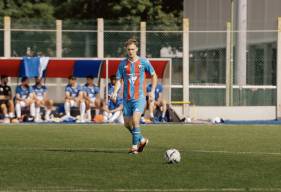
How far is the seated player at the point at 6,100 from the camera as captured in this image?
30750mm

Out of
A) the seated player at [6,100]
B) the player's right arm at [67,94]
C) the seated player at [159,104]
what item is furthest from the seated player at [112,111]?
the seated player at [6,100]

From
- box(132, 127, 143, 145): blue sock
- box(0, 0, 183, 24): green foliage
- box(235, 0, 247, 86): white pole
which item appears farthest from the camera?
box(0, 0, 183, 24): green foliage

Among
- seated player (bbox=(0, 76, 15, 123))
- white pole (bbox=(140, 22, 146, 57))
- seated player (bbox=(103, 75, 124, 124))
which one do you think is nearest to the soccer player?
seated player (bbox=(103, 75, 124, 124))

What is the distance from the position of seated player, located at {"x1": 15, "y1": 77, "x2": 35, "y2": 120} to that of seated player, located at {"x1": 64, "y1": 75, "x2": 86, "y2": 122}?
44.9 inches

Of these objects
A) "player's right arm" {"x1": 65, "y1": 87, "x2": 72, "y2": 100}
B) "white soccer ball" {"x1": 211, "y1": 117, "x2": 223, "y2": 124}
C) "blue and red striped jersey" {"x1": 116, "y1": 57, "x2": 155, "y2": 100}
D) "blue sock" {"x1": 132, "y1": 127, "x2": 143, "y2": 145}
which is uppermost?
"blue and red striped jersey" {"x1": 116, "y1": 57, "x2": 155, "y2": 100}

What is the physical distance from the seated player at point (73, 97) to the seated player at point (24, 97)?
1139 millimetres

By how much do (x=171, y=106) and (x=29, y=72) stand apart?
4.99 meters

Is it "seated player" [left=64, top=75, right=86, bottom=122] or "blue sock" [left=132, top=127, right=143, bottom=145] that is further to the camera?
"seated player" [left=64, top=75, right=86, bottom=122]

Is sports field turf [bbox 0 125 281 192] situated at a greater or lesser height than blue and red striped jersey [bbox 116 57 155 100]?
lesser

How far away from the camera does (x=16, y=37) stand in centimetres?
3362

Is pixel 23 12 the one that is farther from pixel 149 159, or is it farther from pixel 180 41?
pixel 149 159

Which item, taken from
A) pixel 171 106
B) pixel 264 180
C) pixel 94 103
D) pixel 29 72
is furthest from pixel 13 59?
pixel 264 180

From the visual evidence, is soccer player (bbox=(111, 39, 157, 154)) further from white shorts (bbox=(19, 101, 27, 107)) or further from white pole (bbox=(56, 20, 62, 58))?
white pole (bbox=(56, 20, 62, 58))

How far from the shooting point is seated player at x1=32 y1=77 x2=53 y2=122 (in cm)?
→ 3128
